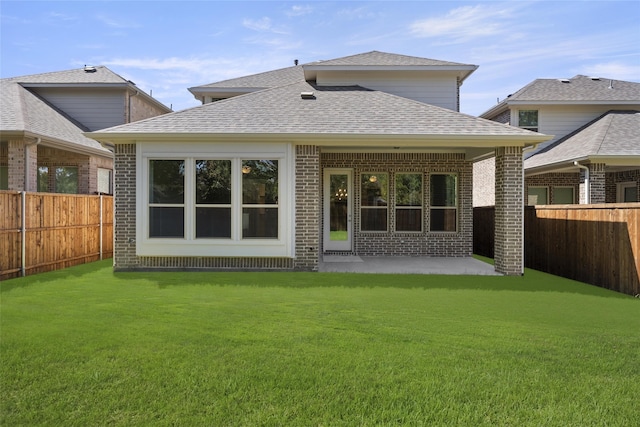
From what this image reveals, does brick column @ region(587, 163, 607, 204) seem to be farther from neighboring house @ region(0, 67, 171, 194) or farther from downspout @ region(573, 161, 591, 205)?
neighboring house @ region(0, 67, 171, 194)

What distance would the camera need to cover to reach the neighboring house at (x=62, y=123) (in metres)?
12.4

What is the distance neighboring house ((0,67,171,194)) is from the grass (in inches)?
262

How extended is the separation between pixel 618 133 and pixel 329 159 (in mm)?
10284

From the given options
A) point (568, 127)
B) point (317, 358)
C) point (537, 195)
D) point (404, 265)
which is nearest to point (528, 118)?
point (568, 127)

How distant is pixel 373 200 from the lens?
→ 43.7 feet

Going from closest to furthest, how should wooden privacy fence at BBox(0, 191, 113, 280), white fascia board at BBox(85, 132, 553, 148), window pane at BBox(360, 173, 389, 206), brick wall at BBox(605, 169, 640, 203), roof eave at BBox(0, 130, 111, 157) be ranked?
wooden privacy fence at BBox(0, 191, 113, 280) → white fascia board at BBox(85, 132, 553, 148) → roof eave at BBox(0, 130, 111, 157) → window pane at BBox(360, 173, 389, 206) → brick wall at BBox(605, 169, 640, 203)

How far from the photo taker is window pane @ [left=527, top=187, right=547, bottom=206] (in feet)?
56.2

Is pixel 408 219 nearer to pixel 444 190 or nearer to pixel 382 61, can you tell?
pixel 444 190

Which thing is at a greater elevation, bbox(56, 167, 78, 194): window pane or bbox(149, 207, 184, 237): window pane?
bbox(56, 167, 78, 194): window pane

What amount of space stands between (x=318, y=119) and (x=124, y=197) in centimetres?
502

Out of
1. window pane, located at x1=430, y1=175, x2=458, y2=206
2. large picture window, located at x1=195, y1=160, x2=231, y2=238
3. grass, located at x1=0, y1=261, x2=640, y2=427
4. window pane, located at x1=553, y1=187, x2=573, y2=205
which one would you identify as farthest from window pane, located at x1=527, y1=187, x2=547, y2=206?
large picture window, located at x1=195, y1=160, x2=231, y2=238

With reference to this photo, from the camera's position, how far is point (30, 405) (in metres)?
3.22

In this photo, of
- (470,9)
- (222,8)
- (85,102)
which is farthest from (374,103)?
(85,102)

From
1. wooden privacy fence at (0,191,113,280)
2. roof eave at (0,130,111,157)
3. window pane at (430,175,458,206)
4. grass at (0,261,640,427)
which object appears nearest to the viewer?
grass at (0,261,640,427)
